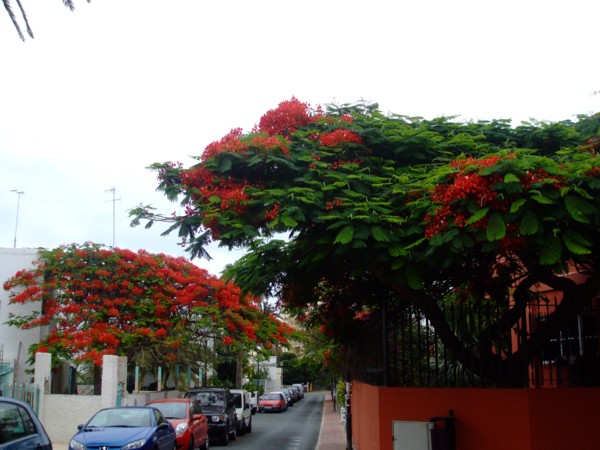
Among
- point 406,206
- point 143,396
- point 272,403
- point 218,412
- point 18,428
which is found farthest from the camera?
point 272,403

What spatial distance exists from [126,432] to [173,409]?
4.42 metres

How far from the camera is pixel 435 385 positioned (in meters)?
11.5

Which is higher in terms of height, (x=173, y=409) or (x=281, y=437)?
(x=173, y=409)

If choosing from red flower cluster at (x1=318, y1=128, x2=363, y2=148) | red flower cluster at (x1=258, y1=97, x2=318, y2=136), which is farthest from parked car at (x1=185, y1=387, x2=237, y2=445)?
red flower cluster at (x1=318, y1=128, x2=363, y2=148)

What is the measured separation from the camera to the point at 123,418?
13883mm

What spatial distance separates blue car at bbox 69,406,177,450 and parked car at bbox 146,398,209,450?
4.56 feet

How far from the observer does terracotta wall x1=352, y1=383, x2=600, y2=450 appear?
378 inches

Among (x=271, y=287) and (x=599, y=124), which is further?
(x=271, y=287)

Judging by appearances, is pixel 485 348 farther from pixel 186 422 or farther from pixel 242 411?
pixel 242 411

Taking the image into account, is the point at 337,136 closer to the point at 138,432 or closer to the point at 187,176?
the point at 187,176

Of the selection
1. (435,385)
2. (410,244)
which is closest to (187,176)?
(410,244)

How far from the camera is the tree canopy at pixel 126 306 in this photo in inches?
886

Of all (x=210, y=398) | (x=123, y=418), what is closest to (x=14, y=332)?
(x=210, y=398)

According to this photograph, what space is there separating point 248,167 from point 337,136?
148 cm
